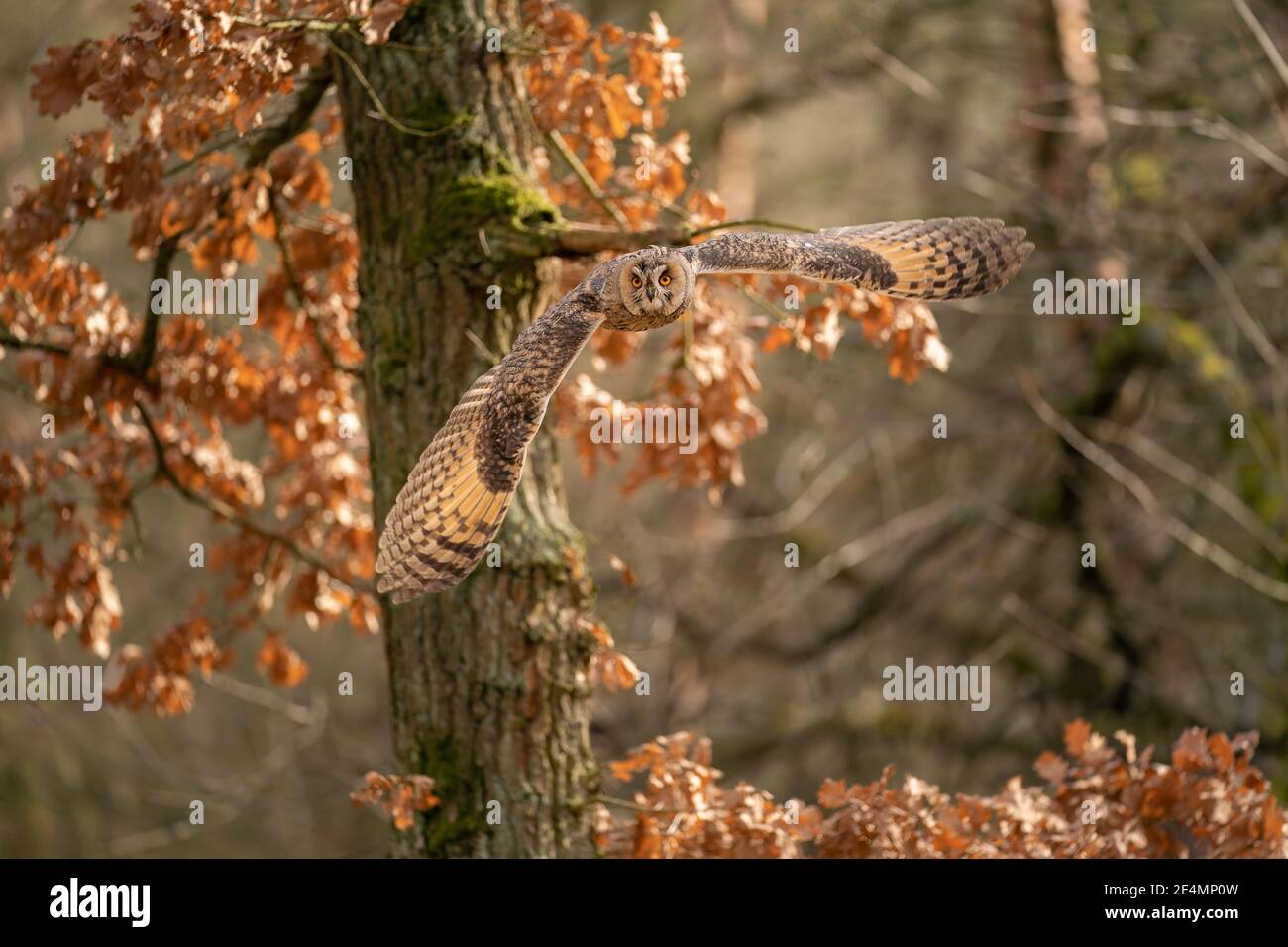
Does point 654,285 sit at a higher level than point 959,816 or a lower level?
higher

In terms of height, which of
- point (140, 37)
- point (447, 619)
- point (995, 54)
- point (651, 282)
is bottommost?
point (447, 619)

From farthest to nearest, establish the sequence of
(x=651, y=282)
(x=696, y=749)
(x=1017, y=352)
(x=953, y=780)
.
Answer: (x=1017, y=352) → (x=953, y=780) → (x=696, y=749) → (x=651, y=282)

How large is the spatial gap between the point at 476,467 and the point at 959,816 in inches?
75.5

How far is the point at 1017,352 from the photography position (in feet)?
33.7

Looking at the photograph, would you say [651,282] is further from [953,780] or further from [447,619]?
[953,780]

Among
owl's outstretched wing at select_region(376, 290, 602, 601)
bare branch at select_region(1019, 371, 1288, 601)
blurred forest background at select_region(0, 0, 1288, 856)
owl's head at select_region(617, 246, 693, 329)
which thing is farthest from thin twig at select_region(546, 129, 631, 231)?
bare branch at select_region(1019, 371, 1288, 601)

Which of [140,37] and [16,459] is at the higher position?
[140,37]

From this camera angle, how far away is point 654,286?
339cm

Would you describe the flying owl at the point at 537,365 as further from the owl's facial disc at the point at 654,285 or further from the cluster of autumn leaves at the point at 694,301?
the cluster of autumn leaves at the point at 694,301

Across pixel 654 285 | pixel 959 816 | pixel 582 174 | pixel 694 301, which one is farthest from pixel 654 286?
pixel 959 816

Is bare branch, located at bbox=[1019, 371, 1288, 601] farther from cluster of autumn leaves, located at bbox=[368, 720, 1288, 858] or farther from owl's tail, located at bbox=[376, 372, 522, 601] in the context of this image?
owl's tail, located at bbox=[376, 372, 522, 601]

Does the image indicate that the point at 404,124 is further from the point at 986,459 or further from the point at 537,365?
the point at 986,459
